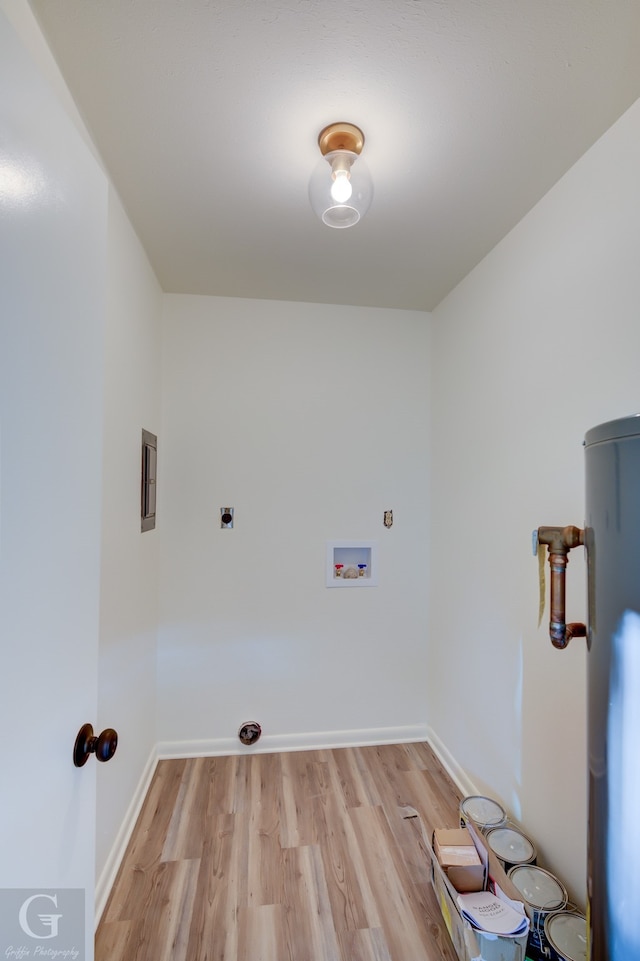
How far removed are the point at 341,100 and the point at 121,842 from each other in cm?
262

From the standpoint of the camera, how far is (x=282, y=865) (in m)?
1.57

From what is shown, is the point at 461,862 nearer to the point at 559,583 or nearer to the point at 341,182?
the point at 559,583

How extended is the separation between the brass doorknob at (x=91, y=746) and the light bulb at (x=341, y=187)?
1.47 meters

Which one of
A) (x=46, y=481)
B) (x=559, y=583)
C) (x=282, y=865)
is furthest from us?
(x=282, y=865)

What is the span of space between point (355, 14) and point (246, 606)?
2298mm

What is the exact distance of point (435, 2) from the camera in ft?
3.01

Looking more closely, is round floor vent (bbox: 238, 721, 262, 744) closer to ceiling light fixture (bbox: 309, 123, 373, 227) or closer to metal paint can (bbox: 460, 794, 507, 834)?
metal paint can (bbox: 460, 794, 507, 834)

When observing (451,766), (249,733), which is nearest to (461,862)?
(451,766)

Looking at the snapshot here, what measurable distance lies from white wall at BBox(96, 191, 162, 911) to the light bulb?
2.58 feet

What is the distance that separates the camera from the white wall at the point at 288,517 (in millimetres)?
2291

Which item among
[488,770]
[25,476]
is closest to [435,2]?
[25,476]

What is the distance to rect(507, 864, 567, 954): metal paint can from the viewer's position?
119 cm

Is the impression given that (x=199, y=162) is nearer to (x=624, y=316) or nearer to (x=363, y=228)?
(x=363, y=228)

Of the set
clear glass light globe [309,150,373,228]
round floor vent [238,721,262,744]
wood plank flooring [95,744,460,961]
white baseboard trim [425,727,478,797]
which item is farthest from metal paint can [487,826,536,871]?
clear glass light globe [309,150,373,228]
